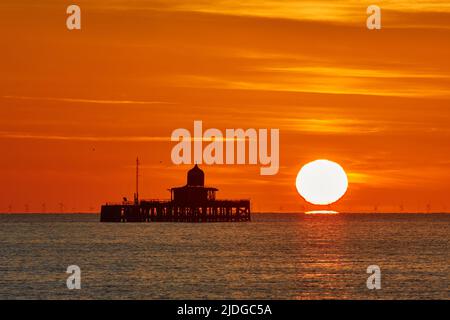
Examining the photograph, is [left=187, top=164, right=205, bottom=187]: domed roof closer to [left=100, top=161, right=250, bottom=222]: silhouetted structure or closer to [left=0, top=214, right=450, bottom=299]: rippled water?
[left=100, top=161, right=250, bottom=222]: silhouetted structure

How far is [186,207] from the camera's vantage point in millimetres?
176875

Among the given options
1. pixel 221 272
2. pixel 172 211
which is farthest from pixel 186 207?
pixel 221 272

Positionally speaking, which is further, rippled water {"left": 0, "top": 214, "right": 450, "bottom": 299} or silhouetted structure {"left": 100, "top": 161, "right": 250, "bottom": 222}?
silhouetted structure {"left": 100, "top": 161, "right": 250, "bottom": 222}

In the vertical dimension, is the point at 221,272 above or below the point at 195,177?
below

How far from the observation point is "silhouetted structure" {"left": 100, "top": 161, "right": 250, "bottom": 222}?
17238 cm

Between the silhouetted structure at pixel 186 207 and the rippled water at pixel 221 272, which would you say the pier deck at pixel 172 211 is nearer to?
the silhouetted structure at pixel 186 207

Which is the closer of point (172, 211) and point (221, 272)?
point (221, 272)

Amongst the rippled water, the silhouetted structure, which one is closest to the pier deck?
the silhouetted structure

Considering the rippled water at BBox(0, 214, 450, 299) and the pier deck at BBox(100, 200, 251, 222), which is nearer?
the rippled water at BBox(0, 214, 450, 299)

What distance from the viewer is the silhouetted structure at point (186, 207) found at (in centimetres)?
17238

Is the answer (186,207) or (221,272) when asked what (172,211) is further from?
(221,272)

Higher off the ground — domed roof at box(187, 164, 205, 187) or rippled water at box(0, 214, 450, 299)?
domed roof at box(187, 164, 205, 187)
